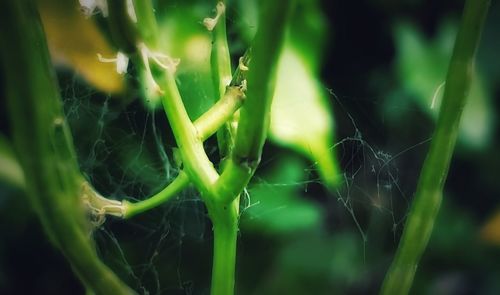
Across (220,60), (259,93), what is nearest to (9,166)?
(220,60)

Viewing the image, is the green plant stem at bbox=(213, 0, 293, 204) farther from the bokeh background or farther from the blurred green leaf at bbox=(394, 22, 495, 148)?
the blurred green leaf at bbox=(394, 22, 495, 148)

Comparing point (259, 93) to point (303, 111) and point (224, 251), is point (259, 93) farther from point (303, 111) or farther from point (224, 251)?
point (303, 111)

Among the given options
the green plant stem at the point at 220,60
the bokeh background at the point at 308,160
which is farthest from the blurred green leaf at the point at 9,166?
the green plant stem at the point at 220,60

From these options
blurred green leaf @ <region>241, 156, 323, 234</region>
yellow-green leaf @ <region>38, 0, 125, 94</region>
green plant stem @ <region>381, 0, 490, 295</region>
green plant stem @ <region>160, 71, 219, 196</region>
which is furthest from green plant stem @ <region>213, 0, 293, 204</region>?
blurred green leaf @ <region>241, 156, 323, 234</region>

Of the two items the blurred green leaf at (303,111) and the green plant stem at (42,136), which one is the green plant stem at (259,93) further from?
the blurred green leaf at (303,111)

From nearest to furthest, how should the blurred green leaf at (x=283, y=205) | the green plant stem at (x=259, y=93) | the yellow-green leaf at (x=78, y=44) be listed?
the green plant stem at (x=259, y=93)
the yellow-green leaf at (x=78, y=44)
the blurred green leaf at (x=283, y=205)
